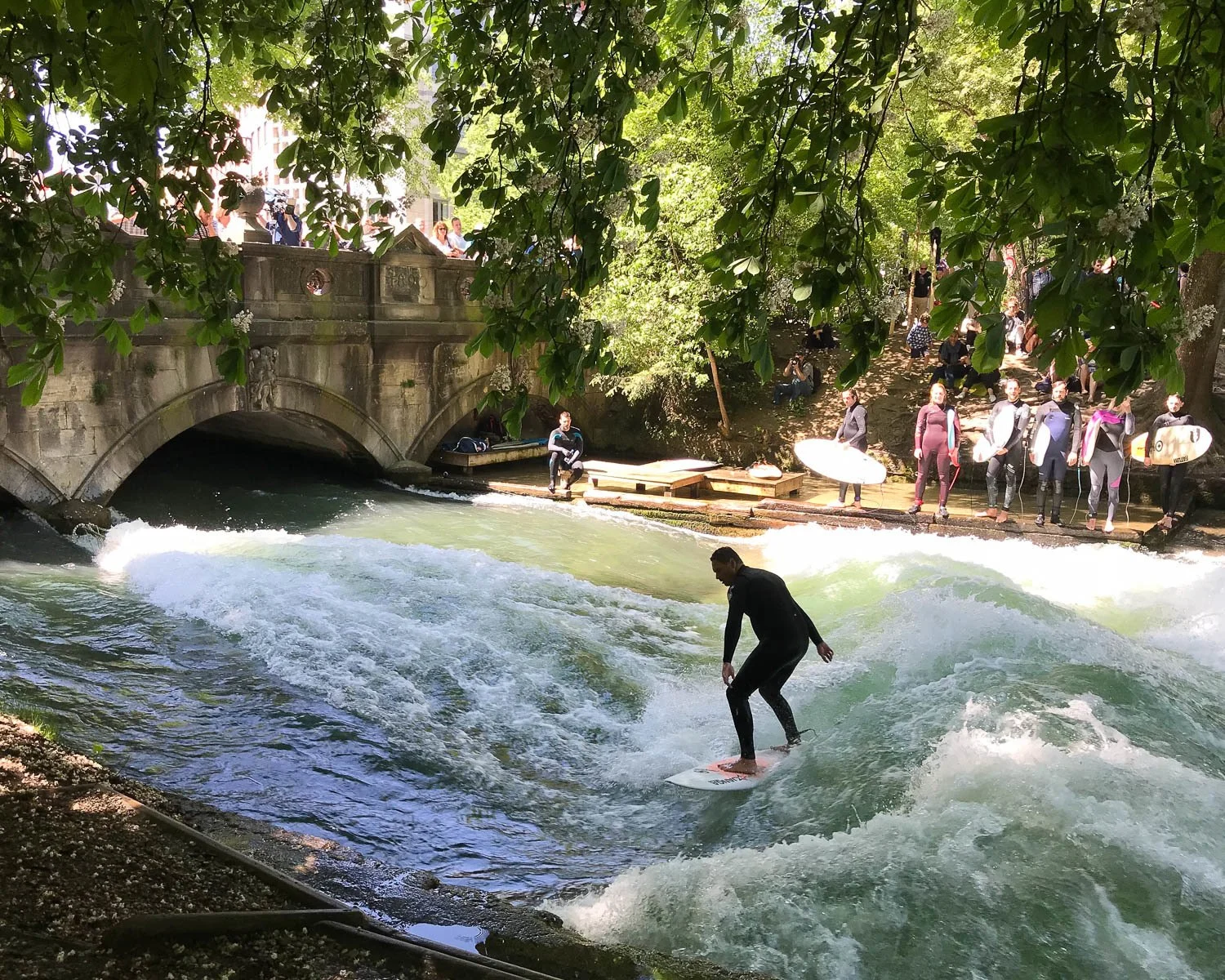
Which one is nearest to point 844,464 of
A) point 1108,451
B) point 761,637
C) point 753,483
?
point 753,483

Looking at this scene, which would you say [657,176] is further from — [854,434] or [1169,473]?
[1169,473]

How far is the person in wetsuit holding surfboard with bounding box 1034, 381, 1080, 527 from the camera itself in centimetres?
1491

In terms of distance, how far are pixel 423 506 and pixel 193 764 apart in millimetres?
10578

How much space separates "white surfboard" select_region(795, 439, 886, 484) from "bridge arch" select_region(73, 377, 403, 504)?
25.1 ft

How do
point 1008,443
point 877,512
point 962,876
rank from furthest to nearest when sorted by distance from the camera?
point 877,512 → point 1008,443 → point 962,876

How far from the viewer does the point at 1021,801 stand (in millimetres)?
6695

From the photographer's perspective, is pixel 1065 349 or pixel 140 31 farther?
pixel 1065 349

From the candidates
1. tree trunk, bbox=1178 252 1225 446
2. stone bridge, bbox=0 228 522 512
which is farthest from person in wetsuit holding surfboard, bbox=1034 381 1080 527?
stone bridge, bbox=0 228 522 512

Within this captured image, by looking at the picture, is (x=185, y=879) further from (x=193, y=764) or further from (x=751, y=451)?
(x=751, y=451)

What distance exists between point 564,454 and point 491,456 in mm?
2985

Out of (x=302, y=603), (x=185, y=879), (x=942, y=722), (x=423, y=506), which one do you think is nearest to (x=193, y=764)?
(x=185, y=879)

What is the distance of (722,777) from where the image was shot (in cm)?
783

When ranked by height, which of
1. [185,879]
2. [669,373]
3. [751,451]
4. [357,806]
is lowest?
[357,806]

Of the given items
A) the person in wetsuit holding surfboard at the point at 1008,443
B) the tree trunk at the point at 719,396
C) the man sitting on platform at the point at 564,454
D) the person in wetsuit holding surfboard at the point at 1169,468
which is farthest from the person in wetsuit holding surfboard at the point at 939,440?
the man sitting on platform at the point at 564,454
